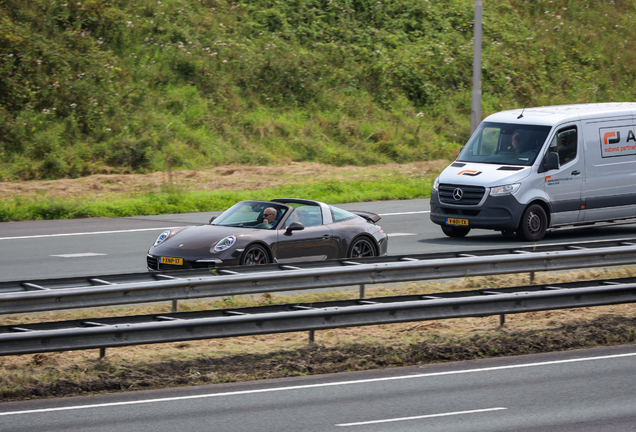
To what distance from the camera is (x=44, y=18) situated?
98.1 feet

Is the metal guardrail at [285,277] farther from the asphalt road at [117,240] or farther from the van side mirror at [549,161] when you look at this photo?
the van side mirror at [549,161]

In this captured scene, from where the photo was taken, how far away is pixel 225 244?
1238 cm

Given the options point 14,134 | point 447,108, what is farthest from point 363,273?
point 447,108

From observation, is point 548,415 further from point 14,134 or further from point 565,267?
point 14,134

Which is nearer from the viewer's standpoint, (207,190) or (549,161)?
(549,161)

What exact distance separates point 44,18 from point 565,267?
77.5ft

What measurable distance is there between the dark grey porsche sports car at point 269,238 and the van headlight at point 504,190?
Result: 3.04 metres

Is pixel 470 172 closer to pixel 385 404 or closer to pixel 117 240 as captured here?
pixel 117 240

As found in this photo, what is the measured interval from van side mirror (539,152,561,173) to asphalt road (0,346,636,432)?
8.36 m

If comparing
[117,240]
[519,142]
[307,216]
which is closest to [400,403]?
[307,216]

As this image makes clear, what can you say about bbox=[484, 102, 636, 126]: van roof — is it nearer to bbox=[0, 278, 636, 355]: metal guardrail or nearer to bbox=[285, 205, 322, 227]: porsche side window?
bbox=[285, 205, 322, 227]: porsche side window

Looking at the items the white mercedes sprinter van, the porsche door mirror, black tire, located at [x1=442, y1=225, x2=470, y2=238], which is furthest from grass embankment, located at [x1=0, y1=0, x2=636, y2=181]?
the porsche door mirror

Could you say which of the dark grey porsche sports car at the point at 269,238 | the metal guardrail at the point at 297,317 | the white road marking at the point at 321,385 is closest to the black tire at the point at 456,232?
the dark grey porsche sports car at the point at 269,238

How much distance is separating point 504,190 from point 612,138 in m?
2.77
